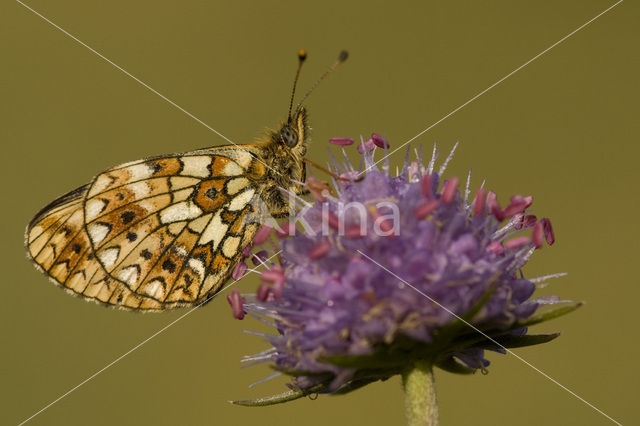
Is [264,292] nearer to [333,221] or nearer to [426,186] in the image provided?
[333,221]

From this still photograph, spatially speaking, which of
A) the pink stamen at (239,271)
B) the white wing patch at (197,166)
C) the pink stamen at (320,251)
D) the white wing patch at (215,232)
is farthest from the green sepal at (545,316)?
the white wing patch at (197,166)

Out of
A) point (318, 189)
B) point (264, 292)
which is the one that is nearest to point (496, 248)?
point (318, 189)

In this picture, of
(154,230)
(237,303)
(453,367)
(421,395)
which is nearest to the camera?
(421,395)

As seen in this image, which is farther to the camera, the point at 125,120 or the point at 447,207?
the point at 125,120

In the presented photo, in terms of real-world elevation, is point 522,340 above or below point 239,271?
below

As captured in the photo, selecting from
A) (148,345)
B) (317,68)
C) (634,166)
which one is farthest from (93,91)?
(634,166)

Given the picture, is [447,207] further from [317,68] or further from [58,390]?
[317,68]

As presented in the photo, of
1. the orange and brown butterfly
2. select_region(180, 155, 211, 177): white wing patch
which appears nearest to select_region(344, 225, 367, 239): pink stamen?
the orange and brown butterfly
